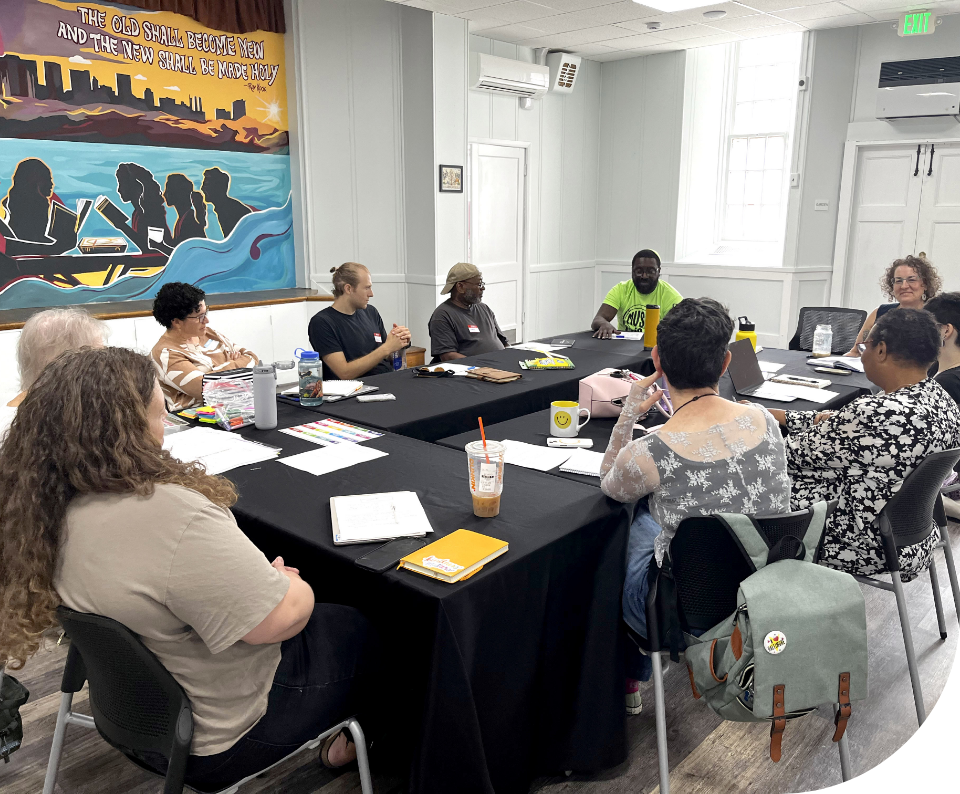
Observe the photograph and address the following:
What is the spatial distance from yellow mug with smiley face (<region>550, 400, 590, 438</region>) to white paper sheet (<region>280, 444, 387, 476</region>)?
0.57m

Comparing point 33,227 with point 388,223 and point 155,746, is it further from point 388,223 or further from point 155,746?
point 155,746

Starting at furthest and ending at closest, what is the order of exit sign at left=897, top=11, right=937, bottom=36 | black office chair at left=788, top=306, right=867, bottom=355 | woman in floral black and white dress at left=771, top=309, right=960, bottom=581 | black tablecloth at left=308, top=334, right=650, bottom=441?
exit sign at left=897, top=11, right=937, bottom=36
black office chair at left=788, top=306, right=867, bottom=355
black tablecloth at left=308, top=334, right=650, bottom=441
woman in floral black and white dress at left=771, top=309, right=960, bottom=581

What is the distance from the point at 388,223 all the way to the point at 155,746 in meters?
5.49

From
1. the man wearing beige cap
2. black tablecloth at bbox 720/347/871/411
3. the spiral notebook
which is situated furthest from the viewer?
the man wearing beige cap

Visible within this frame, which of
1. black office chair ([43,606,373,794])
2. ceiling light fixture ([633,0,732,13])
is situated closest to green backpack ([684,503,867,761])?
black office chair ([43,606,373,794])

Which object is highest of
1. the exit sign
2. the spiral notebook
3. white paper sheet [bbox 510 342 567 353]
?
the exit sign

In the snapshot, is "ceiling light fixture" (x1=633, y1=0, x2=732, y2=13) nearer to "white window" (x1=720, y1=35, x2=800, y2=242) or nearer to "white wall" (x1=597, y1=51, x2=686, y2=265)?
"white wall" (x1=597, y1=51, x2=686, y2=265)

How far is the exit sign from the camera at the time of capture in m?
5.67

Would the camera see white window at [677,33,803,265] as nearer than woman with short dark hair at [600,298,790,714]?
No

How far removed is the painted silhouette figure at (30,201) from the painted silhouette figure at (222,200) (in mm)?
1071

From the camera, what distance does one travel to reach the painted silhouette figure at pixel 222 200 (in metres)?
5.51

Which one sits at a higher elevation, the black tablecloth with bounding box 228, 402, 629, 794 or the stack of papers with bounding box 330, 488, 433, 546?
the stack of papers with bounding box 330, 488, 433, 546

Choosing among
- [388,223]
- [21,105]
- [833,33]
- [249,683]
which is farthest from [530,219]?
[249,683]

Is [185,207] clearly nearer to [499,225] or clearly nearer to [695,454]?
[499,225]
